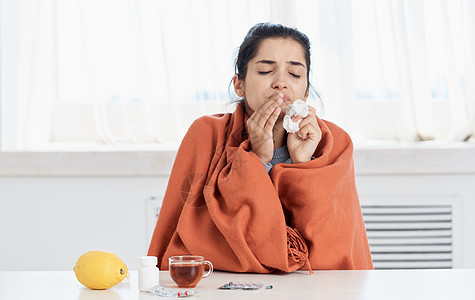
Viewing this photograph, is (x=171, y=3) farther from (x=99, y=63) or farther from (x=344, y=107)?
(x=344, y=107)

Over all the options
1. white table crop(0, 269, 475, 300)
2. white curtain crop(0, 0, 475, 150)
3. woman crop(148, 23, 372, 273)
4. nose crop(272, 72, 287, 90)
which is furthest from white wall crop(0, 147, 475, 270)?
white table crop(0, 269, 475, 300)

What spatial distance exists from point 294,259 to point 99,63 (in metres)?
1.59

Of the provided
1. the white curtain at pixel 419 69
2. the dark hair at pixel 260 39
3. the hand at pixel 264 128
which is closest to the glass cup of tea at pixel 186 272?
the hand at pixel 264 128

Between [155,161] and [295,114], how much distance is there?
985 millimetres

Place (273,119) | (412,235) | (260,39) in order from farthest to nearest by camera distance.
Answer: (412,235) → (260,39) → (273,119)

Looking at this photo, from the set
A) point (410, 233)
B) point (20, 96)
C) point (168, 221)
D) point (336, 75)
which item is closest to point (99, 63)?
point (20, 96)

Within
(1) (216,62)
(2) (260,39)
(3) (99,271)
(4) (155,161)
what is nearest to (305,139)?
(2) (260,39)

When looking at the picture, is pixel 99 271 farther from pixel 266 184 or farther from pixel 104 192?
pixel 104 192

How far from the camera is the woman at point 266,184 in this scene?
1.30 meters

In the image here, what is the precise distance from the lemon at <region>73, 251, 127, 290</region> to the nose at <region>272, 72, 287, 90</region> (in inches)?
24.3

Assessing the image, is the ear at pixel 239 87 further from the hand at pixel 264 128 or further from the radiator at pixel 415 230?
the radiator at pixel 415 230

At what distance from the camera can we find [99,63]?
2.52 metres

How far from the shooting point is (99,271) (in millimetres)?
1064

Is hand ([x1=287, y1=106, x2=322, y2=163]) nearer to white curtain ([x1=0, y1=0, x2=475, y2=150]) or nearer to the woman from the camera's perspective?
the woman
